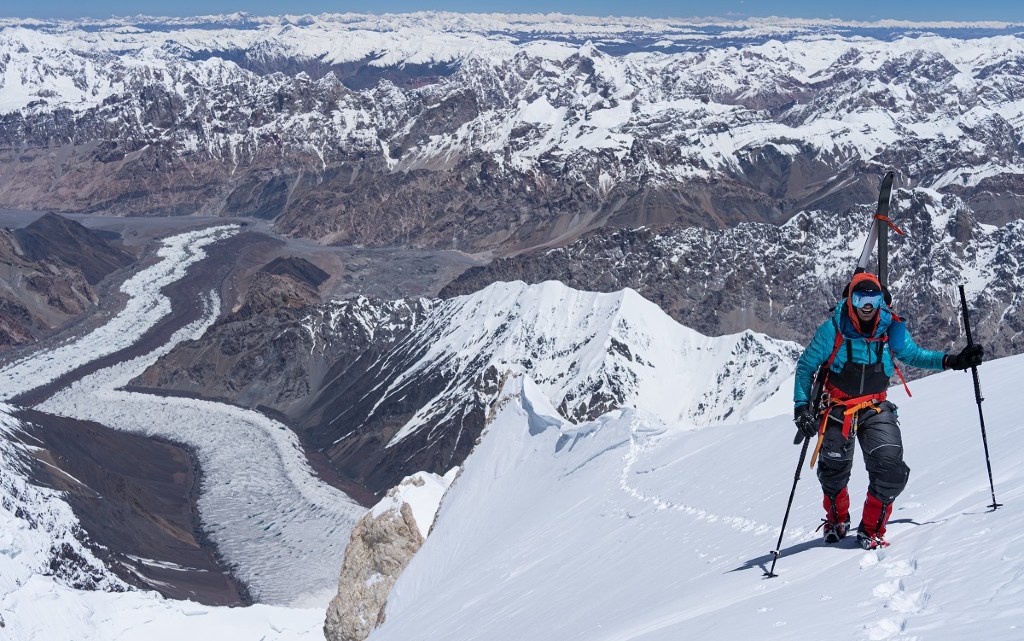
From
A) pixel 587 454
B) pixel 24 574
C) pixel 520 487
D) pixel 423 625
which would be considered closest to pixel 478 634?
pixel 423 625

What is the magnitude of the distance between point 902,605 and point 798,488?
1249 centimetres

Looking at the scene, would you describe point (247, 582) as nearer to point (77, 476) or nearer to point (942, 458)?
point (77, 476)

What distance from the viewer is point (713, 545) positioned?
74.5ft

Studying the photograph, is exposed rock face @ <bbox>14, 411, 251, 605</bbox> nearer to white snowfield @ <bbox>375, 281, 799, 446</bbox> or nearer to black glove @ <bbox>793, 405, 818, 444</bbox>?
white snowfield @ <bbox>375, 281, 799, 446</bbox>

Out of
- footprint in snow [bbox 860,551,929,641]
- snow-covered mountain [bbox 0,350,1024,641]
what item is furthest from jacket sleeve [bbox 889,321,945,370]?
footprint in snow [bbox 860,551,929,641]

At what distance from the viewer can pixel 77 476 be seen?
119 metres

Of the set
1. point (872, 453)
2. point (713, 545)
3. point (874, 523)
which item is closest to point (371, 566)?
point (713, 545)

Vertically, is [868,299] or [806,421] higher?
[868,299]

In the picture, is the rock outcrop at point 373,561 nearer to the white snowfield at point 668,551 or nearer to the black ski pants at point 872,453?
the white snowfield at point 668,551

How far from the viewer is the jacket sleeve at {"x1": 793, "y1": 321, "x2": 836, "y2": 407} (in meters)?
16.4

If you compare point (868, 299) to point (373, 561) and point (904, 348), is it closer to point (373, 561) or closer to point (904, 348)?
point (904, 348)

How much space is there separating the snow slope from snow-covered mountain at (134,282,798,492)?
76.4 meters

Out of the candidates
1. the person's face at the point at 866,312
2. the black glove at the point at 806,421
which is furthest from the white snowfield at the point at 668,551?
the person's face at the point at 866,312

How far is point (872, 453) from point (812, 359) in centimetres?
192
